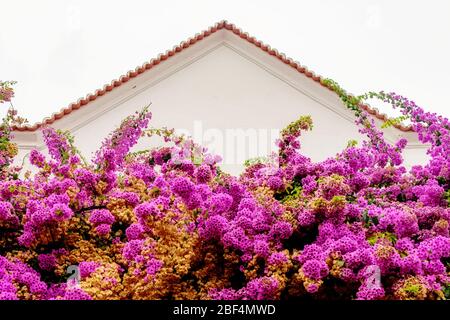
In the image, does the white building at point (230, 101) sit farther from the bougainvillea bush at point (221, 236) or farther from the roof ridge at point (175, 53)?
the bougainvillea bush at point (221, 236)

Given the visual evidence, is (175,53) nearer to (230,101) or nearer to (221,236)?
(230,101)

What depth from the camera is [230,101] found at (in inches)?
416

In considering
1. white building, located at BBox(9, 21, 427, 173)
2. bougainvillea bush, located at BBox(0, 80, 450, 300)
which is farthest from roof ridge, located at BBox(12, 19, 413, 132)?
bougainvillea bush, located at BBox(0, 80, 450, 300)

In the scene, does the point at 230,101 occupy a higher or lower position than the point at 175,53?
lower

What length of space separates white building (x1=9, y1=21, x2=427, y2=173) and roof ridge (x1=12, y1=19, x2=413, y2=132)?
0.02 metres

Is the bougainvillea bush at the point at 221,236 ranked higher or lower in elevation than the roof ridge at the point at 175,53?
lower

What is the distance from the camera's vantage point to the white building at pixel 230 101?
1018cm

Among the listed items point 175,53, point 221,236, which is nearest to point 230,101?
point 175,53

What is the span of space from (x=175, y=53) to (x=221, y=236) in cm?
758

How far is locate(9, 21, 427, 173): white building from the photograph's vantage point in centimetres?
1018

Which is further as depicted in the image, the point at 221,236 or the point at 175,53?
the point at 175,53

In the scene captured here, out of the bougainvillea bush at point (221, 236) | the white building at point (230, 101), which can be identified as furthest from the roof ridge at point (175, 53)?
the bougainvillea bush at point (221, 236)

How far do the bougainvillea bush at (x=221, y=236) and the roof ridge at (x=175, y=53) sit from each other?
5885 mm
